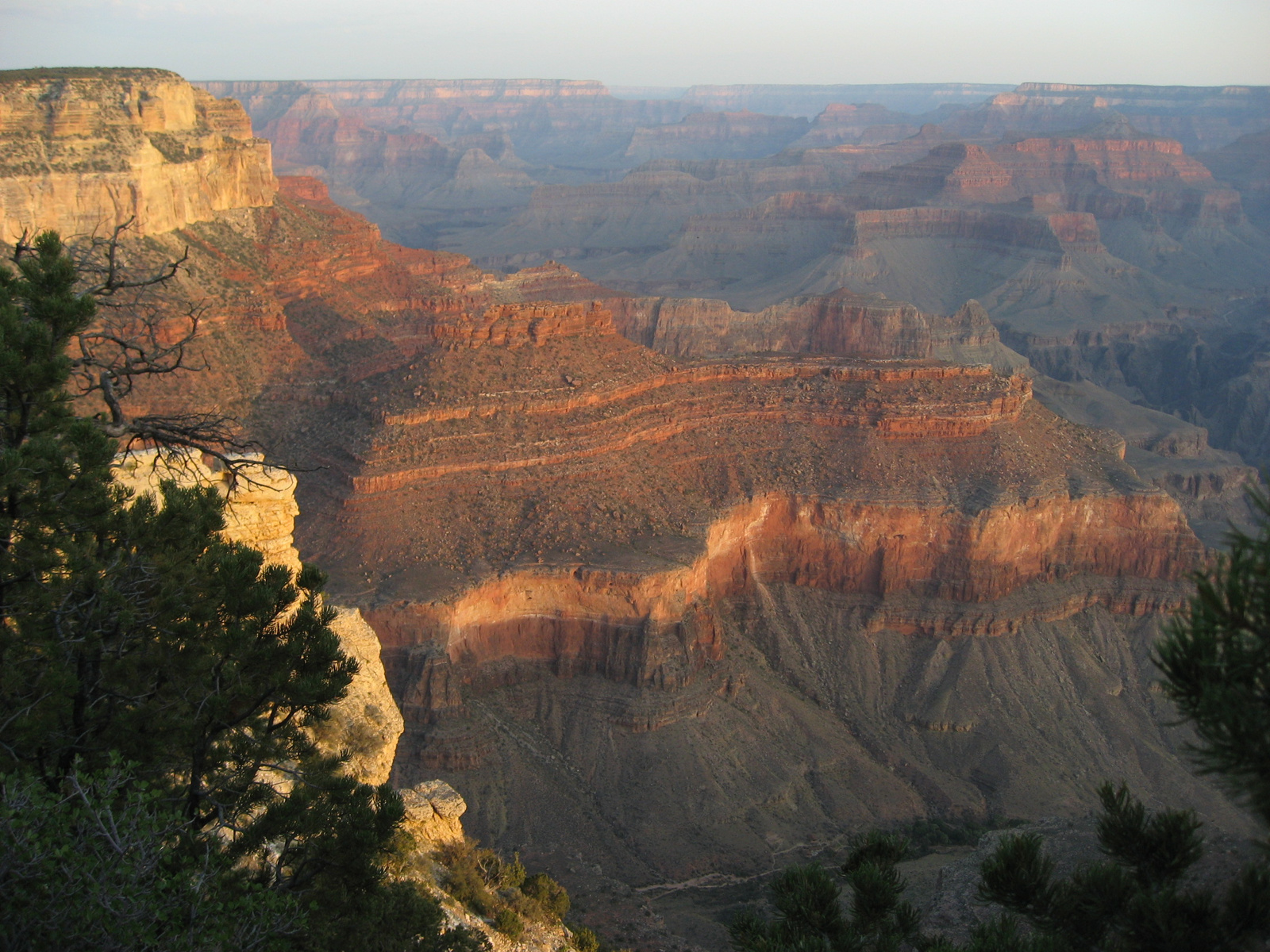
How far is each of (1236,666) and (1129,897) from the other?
14.1 feet

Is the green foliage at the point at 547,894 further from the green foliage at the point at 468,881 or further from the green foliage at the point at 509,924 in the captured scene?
the green foliage at the point at 509,924

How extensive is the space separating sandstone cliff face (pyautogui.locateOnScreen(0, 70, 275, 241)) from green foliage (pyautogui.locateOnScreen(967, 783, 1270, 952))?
179 ft

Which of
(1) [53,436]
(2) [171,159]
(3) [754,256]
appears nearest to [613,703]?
(1) [53,436]

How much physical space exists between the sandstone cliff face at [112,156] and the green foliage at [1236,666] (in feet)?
185

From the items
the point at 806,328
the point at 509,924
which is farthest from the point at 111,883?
the point at 806,328

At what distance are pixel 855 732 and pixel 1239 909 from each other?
115ft

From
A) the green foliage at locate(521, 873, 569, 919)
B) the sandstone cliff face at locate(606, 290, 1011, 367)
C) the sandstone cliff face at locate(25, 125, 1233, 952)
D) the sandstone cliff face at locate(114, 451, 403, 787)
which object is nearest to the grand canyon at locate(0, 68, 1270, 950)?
the sandstone cliff face at locate(25, 125, 1233, 952)

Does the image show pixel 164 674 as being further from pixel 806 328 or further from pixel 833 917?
pixel 806 328

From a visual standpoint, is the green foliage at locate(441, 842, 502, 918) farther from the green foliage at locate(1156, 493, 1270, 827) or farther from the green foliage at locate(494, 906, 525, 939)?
the green foliage at locate(1156, 493, 1270, 827)

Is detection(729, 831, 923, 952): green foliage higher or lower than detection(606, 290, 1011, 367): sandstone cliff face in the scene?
higher

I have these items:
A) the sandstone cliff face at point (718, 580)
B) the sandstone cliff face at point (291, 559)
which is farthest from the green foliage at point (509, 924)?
the sandstone cliff face at point (718, 580)

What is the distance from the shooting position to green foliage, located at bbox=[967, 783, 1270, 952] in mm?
13898

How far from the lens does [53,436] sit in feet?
51.6

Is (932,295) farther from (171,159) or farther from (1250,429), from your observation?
(171,159)
